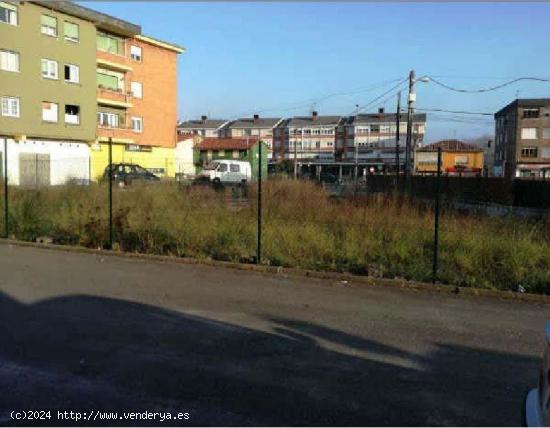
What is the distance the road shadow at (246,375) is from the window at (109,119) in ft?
154

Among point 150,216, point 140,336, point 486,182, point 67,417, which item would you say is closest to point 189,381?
point 67,417

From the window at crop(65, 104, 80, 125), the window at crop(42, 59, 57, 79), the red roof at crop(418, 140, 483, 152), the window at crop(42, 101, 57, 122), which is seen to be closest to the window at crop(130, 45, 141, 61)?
the window at crop(65, 104, 80, 125)

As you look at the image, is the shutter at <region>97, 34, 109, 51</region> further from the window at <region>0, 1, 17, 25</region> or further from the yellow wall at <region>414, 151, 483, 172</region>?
the yellow wall at <region>414, 151, 483, 172</region>

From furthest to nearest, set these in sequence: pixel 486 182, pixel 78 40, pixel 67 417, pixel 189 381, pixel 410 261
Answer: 1. pixel 78 40
2. pixel 486 182
3. pixel 410 261
4. pixel 189 381
5. pixel 67 417

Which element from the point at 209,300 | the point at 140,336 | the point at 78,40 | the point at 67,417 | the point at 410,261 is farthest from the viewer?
the point at 78,40

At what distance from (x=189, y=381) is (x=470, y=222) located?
7.71 m

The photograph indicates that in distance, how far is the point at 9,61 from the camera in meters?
41.3

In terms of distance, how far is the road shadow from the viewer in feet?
13.9

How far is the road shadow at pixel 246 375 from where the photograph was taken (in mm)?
4238

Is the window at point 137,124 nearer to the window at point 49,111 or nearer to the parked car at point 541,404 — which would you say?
the window at point 49,111

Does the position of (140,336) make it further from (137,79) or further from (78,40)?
(137,79)

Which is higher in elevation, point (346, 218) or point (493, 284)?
point (346, 218)

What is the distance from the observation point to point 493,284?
8.71 meters

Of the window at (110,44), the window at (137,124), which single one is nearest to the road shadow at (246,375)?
the window at (110,44)
